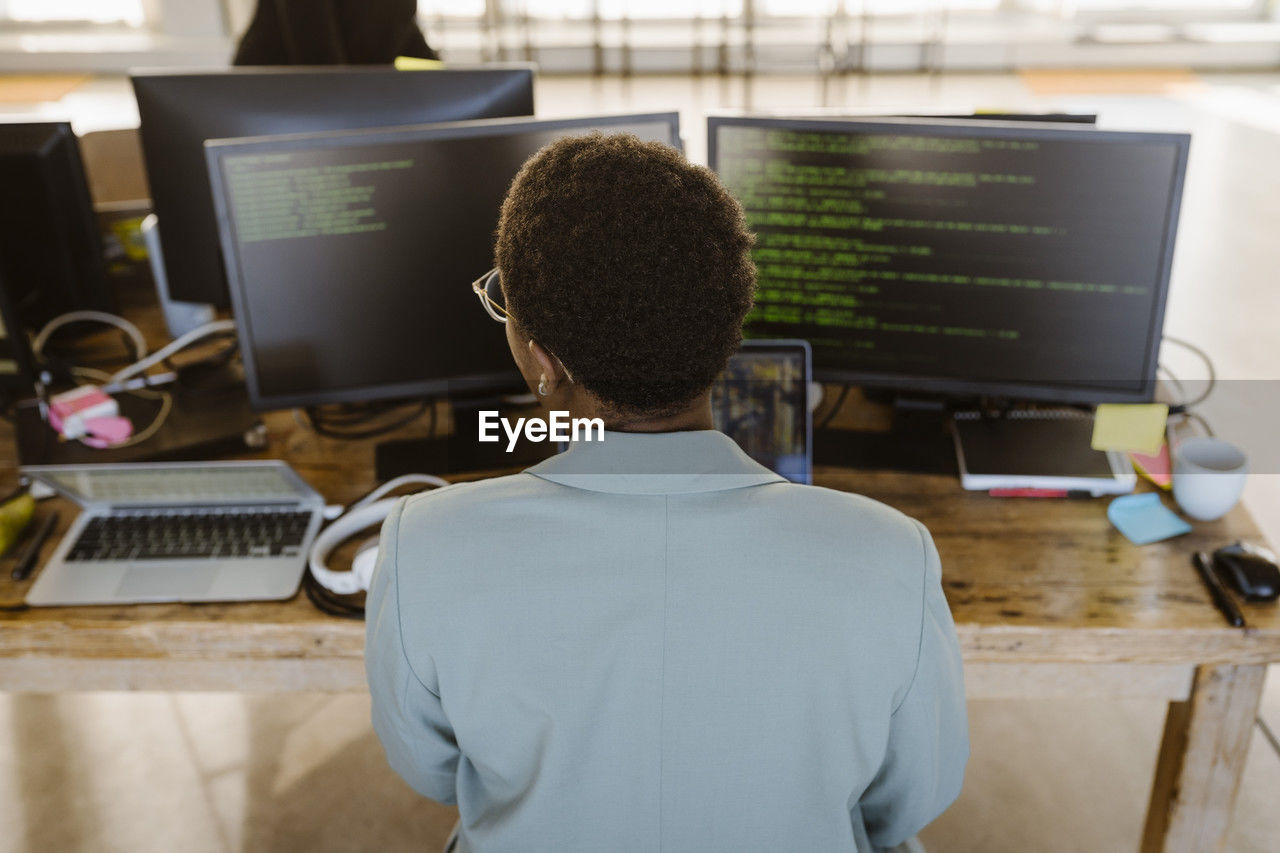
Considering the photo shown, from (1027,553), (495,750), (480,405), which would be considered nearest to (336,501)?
(480,405)

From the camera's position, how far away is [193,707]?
6.93 feet

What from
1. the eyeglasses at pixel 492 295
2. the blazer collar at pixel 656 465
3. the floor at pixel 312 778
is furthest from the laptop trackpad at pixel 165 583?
the floor at pixel 312 778

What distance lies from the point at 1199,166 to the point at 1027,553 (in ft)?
15.8

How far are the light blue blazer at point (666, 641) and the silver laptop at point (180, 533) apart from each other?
50cm

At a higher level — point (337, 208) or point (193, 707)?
point (337, 208)

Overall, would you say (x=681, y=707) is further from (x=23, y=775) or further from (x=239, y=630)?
(x=23, y=775)

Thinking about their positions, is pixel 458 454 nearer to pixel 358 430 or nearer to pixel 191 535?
pixel 358 430

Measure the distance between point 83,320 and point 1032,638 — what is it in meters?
1.70

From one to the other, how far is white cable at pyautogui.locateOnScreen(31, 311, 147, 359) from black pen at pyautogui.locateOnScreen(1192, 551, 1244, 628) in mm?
1659

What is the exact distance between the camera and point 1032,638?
3.90 feet

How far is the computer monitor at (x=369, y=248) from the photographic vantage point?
136cm

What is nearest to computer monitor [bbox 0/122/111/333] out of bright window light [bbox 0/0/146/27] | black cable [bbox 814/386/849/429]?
black cable [bbox 814/386/849/429]

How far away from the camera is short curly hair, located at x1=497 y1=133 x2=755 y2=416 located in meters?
0.77

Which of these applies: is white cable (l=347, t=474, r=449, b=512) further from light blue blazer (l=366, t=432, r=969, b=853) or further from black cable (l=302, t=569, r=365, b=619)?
light blue blazer (l=366, t=432, r=969, b=853)
